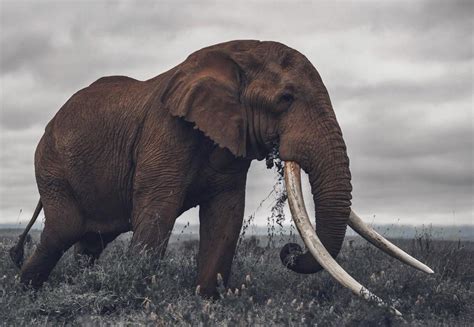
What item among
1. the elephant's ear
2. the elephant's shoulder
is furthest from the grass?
the elephant's shoulder

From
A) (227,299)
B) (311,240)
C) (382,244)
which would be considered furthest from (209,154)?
(382,244)

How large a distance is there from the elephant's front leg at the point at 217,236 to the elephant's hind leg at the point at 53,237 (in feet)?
5.98

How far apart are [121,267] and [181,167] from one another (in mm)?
1283

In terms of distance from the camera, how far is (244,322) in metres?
6.79

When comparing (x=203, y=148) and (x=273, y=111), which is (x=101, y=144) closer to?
(x=203, y=148)

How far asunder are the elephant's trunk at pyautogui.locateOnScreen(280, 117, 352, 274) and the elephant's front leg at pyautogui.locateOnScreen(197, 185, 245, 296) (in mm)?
1351

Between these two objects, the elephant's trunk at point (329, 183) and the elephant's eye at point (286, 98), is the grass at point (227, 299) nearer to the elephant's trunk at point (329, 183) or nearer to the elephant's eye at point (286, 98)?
the elephant's trunk at point (329, 183)

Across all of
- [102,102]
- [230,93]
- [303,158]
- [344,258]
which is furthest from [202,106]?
[344,258]

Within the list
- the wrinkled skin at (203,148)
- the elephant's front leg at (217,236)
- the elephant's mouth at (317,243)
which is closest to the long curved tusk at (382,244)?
the elephant's mouth at (317,243)

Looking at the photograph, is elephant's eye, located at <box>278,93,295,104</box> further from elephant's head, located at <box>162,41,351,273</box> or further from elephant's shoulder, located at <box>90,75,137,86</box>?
elephant's shoulder, located at <box>90,75,137,86</box>

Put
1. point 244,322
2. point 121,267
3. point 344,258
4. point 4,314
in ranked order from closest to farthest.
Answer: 1. point 244,322
2. point 4,314
3. point 121,267
4. point 344,258

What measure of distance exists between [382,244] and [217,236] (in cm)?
195

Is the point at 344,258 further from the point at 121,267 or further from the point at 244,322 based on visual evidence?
the point at 244,322

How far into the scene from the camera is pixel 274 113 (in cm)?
851
